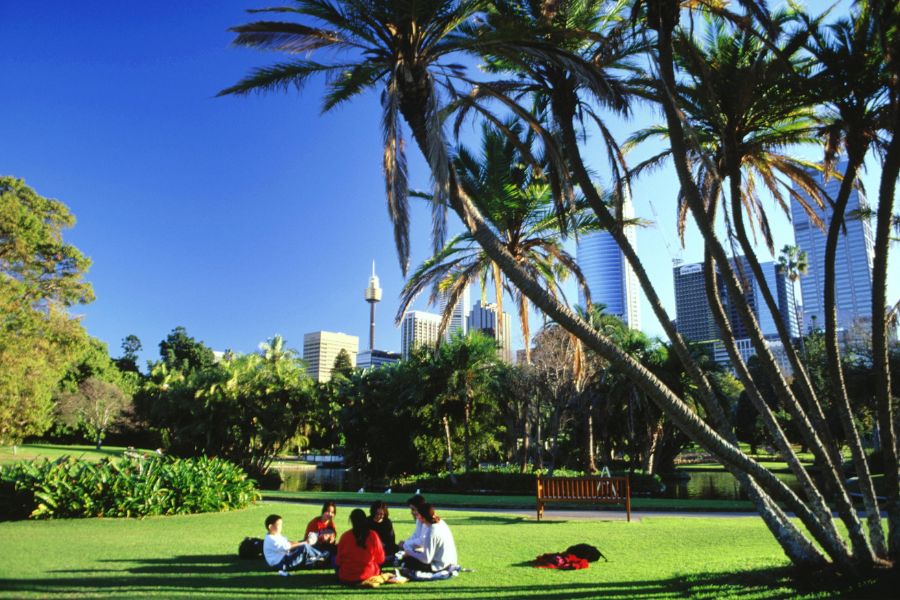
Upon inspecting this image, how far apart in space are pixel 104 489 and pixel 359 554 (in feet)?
31.8

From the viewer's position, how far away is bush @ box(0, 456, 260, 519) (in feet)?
44.8

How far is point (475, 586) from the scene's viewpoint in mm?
7199

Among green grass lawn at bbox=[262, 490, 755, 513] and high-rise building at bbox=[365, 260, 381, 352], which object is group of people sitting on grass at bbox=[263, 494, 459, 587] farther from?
high-rise building at bbox=[365, 260, 381, 352]

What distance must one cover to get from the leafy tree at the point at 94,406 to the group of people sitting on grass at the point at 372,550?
56.2 meters

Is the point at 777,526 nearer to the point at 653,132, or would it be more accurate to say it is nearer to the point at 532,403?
the point at 653,132

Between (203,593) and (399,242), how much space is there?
4.70 metres

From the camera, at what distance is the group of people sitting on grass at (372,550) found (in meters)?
7.41

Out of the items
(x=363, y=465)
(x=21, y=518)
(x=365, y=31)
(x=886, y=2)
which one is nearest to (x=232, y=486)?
(x=21, y=518)

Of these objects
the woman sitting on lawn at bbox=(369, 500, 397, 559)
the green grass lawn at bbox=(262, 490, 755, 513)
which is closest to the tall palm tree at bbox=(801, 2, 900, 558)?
the woman sitting on lawn at bbox=(369, 500, 397, 559)

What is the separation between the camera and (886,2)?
7.08m

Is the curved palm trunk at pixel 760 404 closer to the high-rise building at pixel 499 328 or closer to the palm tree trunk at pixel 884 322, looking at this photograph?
the palm tree trunk at pixel 884 322

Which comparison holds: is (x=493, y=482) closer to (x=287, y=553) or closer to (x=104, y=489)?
(x=104, y=489)

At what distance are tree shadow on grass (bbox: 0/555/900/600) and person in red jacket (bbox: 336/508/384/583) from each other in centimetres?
20

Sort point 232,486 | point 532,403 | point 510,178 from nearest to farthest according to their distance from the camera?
point 510,178 < point 232,486 < point 532,403
